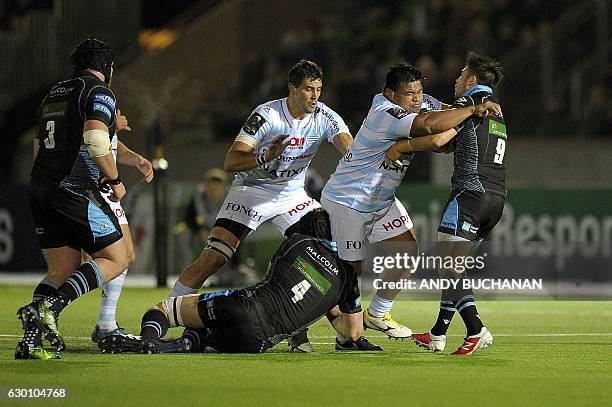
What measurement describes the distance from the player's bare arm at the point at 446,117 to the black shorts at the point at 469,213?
0.55m

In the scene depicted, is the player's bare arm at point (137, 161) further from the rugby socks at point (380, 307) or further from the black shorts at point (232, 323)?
the rugby socks at point (380, 307)

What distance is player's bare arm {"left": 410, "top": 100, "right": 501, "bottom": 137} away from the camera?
9453mm

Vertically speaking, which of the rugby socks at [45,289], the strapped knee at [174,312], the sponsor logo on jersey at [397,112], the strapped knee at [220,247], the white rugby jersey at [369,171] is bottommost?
the strapped knee at [174,312]

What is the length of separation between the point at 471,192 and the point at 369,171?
38.7 inches

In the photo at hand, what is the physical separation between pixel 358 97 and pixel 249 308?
36.9 ft

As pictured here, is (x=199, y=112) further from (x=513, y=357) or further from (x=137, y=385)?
(x=137, y=385)

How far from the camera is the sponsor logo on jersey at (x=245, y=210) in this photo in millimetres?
10727

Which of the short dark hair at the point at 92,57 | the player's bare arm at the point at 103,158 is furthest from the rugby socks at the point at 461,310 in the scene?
the short dark hair at the point at 92,57

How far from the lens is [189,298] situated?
932cm

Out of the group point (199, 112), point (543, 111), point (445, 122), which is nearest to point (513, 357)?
point (445, 122)

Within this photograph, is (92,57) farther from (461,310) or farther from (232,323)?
(461,310)

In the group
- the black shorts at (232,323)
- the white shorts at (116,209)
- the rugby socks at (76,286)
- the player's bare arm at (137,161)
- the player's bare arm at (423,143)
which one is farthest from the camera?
the player's bare arm at (137,161)

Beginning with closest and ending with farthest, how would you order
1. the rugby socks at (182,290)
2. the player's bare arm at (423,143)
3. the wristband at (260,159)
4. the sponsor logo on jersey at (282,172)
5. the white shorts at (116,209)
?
the player's bare arm at (423,143)
the white shorts at (116,209)
the wristband at (260,159)
the rugby socks at (182,290)
the sponsor logo on jersey at (282,172)

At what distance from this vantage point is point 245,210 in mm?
10742
